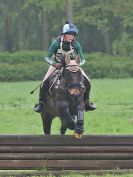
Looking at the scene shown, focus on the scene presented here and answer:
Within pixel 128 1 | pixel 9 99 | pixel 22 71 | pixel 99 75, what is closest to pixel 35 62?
pixel 22 71

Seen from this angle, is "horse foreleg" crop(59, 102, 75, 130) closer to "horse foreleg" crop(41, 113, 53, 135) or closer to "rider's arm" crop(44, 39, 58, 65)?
"rider's arm" crop(44, 39, 58, 65)

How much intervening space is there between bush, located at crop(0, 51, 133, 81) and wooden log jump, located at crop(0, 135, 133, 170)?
27346mm

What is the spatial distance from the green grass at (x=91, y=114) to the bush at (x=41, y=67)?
33.7 ft

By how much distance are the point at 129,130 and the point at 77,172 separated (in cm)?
670

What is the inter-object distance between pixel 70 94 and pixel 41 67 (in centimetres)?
2805

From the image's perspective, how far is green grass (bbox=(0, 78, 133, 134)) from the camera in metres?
14.7

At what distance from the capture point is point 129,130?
14.5m

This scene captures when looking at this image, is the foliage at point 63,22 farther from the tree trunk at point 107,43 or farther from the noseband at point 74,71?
the noseband at point 74,71

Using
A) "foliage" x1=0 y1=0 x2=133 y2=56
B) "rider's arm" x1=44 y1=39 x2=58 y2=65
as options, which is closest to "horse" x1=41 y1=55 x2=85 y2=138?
"rider's arm" x1=44 y1=39 x2=58 y2=65

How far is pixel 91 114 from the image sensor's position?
1806cm

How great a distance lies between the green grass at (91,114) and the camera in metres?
14.7

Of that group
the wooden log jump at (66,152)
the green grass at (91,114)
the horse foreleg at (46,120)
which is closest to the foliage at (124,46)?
the green grass at (91,114)

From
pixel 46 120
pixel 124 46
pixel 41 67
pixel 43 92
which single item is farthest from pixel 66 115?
pixel 124 46

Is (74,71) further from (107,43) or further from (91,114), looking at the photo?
(107,43)
